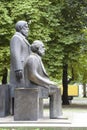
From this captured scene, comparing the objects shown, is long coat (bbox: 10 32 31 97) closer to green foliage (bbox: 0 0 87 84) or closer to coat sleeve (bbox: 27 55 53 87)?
coat sleeve (bbox: 27 55 53 87)

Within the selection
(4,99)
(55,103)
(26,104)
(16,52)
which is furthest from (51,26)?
(26,104)

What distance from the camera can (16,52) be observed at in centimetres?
1285

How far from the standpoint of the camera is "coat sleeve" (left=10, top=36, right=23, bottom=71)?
1270 cm

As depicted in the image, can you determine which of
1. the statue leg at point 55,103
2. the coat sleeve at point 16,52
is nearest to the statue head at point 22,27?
the coat sleeve at point 16,52

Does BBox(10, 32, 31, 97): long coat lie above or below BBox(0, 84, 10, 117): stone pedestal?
above

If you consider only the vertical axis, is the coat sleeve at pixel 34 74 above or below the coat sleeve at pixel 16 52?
below

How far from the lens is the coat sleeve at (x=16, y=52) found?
41.7ft

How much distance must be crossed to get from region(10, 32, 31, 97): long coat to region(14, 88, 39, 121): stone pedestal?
831 millimetres

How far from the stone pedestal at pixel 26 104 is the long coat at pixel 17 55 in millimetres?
831

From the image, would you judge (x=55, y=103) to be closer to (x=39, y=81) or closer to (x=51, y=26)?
(x=39, y=81)

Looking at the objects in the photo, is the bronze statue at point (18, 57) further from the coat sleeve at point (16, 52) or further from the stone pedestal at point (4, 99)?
the stone pedestal at point (4, 99)

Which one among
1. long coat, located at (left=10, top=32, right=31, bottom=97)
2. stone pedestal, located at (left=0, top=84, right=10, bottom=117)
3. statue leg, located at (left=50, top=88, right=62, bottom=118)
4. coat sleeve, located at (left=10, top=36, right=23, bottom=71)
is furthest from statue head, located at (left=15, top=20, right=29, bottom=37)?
statue leg, located at (left=50, top=88, right=62, bottom=118)

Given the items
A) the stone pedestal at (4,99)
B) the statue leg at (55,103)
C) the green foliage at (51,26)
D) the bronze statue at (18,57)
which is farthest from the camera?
the green foliage at (51,26)

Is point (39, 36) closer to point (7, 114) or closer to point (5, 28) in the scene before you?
point (5, 28)
